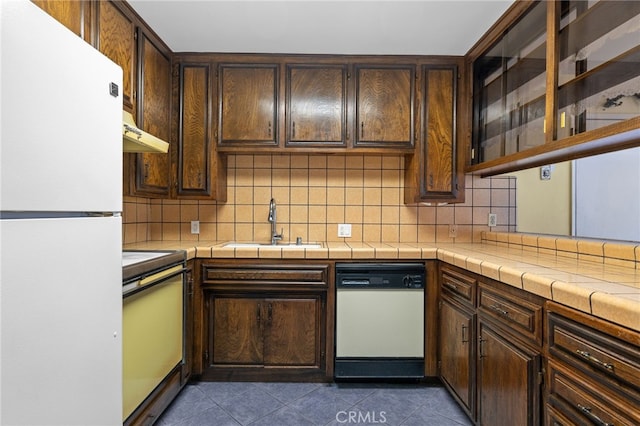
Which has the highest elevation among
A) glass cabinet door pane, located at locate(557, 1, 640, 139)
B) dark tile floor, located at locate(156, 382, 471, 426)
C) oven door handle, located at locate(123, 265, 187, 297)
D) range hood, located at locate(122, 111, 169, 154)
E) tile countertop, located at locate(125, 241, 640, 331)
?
glass cabinet door pane, located at locate(557, 1, 640, 139)

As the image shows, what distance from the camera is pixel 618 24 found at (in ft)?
4.18

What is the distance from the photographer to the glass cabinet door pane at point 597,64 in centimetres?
122

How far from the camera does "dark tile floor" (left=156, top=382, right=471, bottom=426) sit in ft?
6.04

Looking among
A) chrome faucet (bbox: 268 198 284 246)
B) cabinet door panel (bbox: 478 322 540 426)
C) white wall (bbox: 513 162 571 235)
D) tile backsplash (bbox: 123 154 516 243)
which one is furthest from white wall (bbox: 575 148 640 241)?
chrome faucet (bbox: 268 198 284 246)

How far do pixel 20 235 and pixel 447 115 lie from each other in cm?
245

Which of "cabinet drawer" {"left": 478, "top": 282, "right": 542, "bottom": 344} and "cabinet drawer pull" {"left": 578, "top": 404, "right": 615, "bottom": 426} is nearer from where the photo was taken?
"cabinet drawer pull" {"left": 578, "top": 404, "right": 615, "bottom": 426}

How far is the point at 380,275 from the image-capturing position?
2162 millimetres

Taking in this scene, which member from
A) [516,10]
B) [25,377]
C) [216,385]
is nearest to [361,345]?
[216,385]

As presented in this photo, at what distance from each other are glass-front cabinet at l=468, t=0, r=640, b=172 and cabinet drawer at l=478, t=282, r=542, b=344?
699 millimetres

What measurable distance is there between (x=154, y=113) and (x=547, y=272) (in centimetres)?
227

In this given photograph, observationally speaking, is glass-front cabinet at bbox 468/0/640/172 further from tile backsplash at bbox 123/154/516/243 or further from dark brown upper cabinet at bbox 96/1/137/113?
dark brown upper cabinet at bbox 96/1/137/113

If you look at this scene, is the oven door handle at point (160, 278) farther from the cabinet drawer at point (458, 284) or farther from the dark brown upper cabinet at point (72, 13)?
the cabinet drawer at point (458, 284)

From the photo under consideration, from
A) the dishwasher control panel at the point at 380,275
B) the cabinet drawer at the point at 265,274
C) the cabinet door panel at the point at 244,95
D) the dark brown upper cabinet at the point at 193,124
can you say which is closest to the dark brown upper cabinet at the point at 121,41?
→ the dark brown upper cabinet at the point at 193,124

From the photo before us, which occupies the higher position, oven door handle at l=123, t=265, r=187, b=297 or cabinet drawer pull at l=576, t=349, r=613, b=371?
oven door handle at l=123, t=265, r=187, b=297
